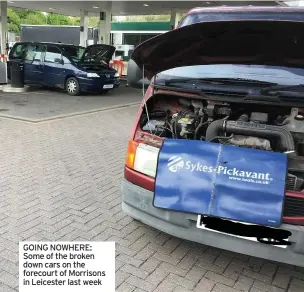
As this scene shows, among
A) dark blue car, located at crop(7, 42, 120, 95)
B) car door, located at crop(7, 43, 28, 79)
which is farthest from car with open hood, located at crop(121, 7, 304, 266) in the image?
car door, located at crop(7, 43, 28, 79)

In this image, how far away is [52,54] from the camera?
1307 centimetres

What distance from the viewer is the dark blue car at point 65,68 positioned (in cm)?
1266

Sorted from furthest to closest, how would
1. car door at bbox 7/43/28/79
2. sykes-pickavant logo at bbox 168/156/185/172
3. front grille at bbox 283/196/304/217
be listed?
car door at bbox 7/43/28/79 < sykes-pickavant logo at bbox 168/156/185/172 < front grille at bbox 283/196/304/217

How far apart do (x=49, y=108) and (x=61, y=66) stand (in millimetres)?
3357

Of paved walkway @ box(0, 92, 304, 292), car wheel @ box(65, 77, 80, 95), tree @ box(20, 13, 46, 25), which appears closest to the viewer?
paved walkway @ box(0, 92, 304, 292)

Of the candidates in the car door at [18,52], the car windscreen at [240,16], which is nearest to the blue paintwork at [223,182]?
the car windscreen at [240,16]

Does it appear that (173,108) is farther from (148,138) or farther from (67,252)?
(67,252)

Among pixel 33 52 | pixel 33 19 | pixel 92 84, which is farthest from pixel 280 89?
pixel 33 19

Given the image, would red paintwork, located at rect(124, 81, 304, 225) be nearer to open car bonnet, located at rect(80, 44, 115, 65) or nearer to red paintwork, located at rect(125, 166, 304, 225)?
red paintwork, located at rect(125, 166, 304, 225)

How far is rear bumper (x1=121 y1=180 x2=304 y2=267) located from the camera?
245 cm

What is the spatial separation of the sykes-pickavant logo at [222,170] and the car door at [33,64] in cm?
1169

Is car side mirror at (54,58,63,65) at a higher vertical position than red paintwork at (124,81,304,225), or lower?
higher

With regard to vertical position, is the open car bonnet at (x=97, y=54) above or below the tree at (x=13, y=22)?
below

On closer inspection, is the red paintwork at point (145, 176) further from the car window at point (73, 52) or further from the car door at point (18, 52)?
the car door at point (18, 52)
